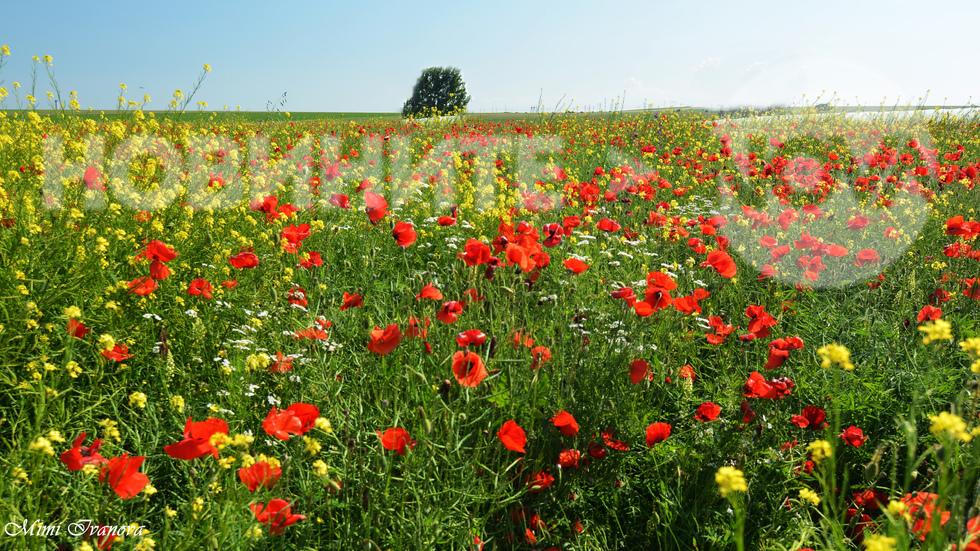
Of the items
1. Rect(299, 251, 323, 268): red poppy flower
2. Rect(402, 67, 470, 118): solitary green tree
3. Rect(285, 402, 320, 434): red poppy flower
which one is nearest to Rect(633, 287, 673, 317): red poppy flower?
Rect(285, 402, 320, 434): red poppy flower

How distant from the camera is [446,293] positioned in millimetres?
2875

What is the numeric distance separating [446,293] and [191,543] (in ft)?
5.87

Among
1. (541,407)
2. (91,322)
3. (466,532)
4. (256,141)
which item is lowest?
(466,532)

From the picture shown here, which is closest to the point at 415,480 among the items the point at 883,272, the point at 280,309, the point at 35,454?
the point at 35,454

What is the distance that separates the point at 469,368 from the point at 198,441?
0.70 metres

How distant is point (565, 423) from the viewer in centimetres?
163

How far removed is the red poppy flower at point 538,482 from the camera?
64.7 inches

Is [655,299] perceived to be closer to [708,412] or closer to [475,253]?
[708,412]

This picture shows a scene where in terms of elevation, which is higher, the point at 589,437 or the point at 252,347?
the point at 252,347

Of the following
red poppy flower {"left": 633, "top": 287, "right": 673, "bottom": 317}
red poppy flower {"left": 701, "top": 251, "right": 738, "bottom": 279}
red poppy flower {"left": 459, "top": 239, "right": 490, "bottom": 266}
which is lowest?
red poppy flower {"left": 633, "top": 287, "right": 673, "bottom": 317}

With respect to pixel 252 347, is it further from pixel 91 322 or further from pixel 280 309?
pixel 91 322

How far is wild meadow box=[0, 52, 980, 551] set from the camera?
51.2 inches

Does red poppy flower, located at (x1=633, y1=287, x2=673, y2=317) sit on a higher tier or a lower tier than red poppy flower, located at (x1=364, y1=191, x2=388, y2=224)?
lower

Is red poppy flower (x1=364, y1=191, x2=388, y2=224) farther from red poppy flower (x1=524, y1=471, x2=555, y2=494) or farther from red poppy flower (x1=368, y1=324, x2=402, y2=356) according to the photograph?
red poppy flower (x1=524, y1=471, x2=555, y2=494)
